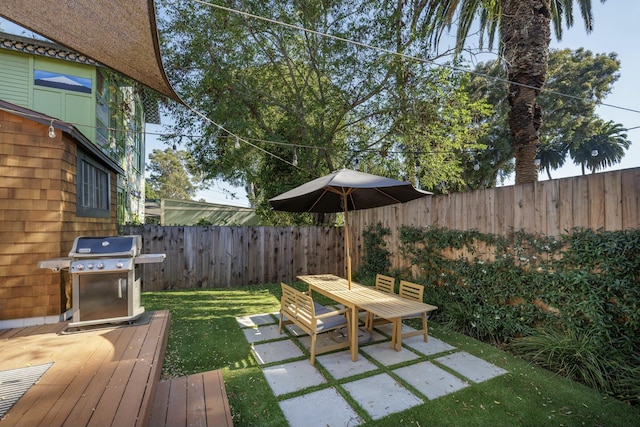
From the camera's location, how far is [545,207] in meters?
3.36

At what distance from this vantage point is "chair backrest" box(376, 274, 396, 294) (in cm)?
427

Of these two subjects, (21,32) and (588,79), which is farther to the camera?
(588,79)

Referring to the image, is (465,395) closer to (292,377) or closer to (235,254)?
(292,377)

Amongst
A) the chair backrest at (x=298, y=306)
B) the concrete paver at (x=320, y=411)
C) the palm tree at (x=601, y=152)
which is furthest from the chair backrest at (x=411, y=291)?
the palm tree at (x=601, y=152)

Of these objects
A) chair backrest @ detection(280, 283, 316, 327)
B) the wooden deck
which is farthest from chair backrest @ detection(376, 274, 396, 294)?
the wooden deck

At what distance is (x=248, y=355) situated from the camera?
321 cm

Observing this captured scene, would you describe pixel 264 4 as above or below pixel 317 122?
above

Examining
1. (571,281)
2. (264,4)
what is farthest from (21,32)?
(571,281)

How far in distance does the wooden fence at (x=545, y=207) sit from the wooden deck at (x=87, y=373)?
14.0 ft

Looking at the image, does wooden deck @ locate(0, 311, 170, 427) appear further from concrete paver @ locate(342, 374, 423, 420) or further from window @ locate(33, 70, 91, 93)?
window @ locate(33, 70, 91, 93)

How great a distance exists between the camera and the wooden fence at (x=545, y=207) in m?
2.75

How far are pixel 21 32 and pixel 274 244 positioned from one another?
7.95 m

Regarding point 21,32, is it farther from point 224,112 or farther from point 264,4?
point 264,4

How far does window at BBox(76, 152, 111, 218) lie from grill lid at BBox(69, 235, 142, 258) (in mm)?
1222
